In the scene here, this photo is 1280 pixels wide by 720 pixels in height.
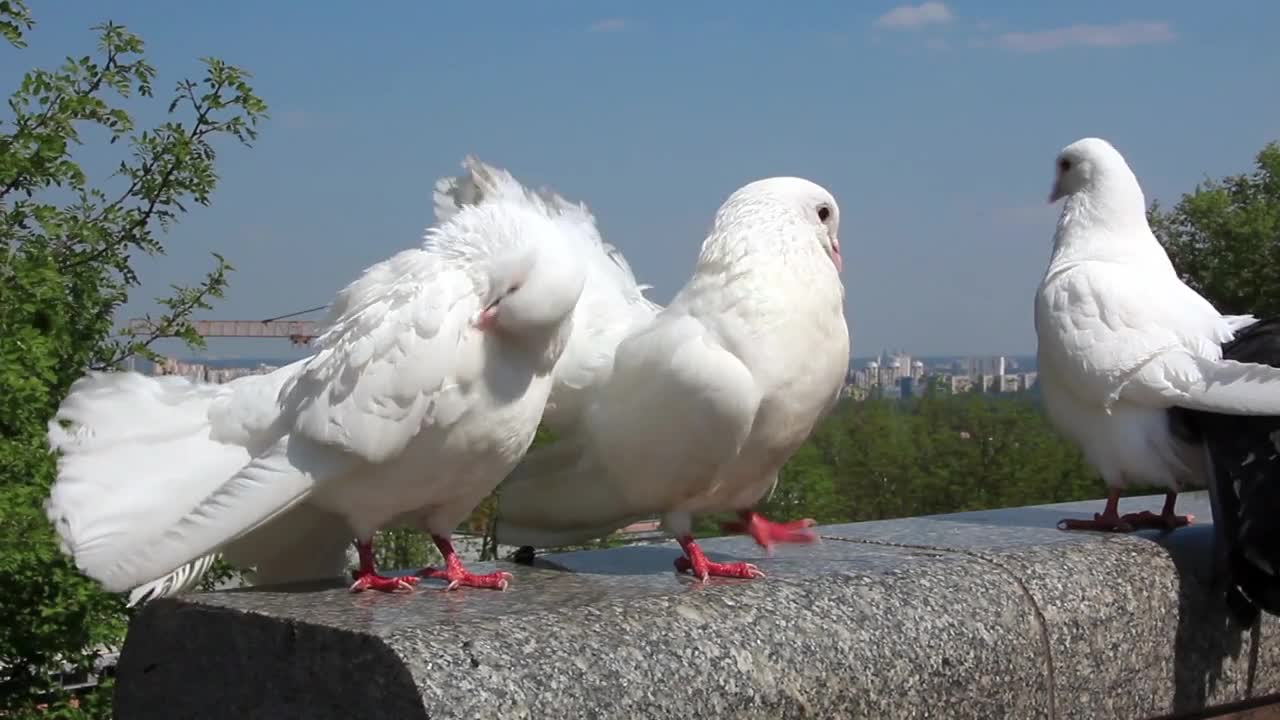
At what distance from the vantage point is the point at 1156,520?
196 inches

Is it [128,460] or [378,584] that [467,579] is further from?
[128,460]

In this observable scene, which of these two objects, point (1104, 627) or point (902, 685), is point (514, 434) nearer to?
point (902, 685)

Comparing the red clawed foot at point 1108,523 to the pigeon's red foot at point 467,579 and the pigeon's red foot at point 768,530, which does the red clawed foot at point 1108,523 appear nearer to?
the pigeon's red foot at point 768,530

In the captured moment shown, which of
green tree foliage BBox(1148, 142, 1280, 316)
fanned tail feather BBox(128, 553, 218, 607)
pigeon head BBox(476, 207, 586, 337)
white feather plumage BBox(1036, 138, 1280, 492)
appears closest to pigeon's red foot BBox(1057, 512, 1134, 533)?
white feather plumage BBox(1036, 138, 1280, 492)

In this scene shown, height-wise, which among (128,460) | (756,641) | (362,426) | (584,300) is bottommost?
(756,641)

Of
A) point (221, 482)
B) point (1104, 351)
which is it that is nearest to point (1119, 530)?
point (1104, 351)

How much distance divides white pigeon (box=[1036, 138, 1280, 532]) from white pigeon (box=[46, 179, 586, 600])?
2.13m

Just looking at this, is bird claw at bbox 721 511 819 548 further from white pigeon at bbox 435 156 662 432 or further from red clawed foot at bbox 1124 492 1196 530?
red clawed foot at bbox 1124 492 1196 530

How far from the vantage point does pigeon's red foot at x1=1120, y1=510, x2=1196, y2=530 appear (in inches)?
194

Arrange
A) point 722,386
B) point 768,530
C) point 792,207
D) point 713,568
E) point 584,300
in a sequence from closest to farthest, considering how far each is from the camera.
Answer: point 722,386, point 713,568, point 792,207, point 584,300, point 768,530

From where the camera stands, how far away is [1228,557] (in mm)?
4145

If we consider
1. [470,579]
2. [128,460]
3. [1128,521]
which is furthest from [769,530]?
[128,460]

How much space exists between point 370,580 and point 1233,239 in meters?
17.8

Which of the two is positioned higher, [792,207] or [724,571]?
[792,207]
